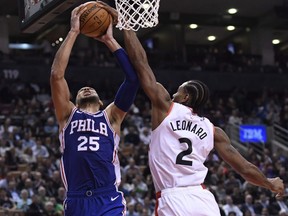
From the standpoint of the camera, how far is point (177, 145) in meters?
5.36

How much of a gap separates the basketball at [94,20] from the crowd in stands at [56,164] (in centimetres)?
768

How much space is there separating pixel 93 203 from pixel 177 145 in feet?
2.72

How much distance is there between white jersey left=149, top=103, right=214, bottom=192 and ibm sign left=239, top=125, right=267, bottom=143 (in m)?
16.5

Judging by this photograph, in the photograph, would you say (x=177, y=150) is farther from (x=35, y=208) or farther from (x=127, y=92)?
(x=35, y=208)

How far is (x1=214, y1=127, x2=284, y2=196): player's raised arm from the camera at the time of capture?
561 cm

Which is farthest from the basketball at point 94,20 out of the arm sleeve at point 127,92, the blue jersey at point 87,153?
the blue jersey at point 87,153

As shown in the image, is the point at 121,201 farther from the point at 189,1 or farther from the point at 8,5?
the point at 189,1

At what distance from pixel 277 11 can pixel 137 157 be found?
1153 cm

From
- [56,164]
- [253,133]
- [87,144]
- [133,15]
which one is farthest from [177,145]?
[253,133]

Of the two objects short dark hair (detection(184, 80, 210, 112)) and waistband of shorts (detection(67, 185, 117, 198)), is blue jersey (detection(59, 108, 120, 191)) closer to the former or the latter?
waistband of shorts (detection(67, 185, 117, 198))

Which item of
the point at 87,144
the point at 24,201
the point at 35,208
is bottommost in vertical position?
the point at 35,208

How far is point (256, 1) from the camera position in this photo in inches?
1037

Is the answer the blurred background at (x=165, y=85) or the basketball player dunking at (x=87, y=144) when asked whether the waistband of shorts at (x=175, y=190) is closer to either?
the basketball player dunking at (x=87, y=144)

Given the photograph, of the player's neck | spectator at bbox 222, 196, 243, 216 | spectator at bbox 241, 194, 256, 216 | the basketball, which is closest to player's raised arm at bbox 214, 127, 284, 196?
the player's neck
